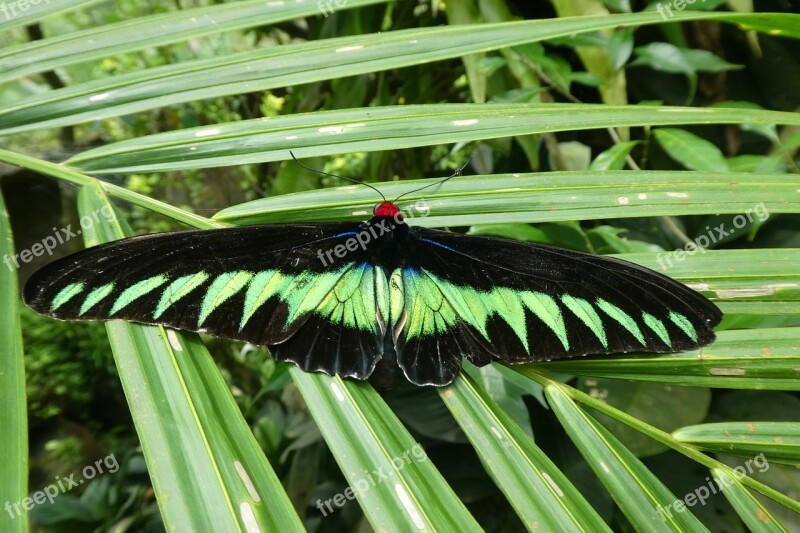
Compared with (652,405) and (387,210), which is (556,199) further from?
Result: (652,405)

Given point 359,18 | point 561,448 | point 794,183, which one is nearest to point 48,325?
point 359,18

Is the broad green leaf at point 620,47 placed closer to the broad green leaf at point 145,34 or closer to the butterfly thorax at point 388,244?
the broad green leaf at point 145,34

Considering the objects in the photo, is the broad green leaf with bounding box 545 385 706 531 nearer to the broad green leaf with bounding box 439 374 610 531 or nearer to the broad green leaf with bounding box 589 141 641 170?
the broad green leaf with bounding box 439 374 610 531

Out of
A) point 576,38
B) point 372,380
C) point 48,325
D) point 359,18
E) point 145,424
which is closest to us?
point 145,424

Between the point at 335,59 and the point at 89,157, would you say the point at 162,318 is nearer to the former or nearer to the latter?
the point at 89,157

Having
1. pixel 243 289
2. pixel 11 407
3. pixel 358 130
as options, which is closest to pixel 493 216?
pixel 358 130

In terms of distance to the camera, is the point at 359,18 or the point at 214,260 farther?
the point at 359,18
